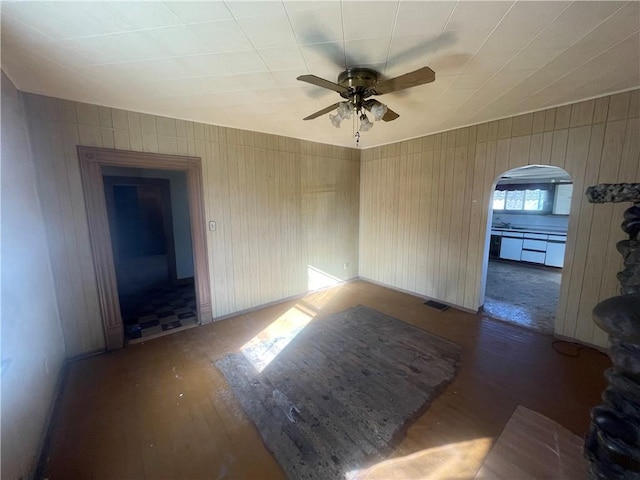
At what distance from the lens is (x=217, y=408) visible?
198 centimetres

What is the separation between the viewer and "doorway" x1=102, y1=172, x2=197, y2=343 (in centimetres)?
348

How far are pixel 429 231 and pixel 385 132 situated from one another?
1644mm

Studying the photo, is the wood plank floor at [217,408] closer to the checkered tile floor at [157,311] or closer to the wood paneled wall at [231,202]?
the checkered tile floor at [157,311]

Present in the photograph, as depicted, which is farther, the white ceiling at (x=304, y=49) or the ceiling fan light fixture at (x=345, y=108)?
the ceiling fan light fixture at (x=345, y=108)

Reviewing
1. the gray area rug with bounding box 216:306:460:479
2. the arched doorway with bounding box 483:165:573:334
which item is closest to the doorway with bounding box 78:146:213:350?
the gray area rug with bounding box 216:306:460:479

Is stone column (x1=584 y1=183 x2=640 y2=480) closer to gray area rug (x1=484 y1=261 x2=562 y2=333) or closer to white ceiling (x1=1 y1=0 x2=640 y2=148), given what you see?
white ceiling (x1=1 y1=0 x2=640 y2=148)

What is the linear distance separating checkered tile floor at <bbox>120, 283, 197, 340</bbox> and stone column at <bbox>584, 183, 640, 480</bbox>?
3.67m

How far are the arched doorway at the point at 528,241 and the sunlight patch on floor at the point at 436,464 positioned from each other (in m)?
2.43

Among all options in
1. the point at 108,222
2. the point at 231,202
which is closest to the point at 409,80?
the point at 231,202

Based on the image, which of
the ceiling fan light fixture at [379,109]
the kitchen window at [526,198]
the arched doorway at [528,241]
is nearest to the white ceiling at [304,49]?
the ceiling fan light fixture at [379,109]

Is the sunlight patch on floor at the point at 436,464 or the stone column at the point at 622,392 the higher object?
the stone column at the point at 622,392

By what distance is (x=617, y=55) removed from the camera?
5.68ft

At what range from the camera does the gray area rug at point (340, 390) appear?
1.64 metres

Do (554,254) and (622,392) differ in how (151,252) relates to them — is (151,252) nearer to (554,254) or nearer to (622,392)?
(622,392)
